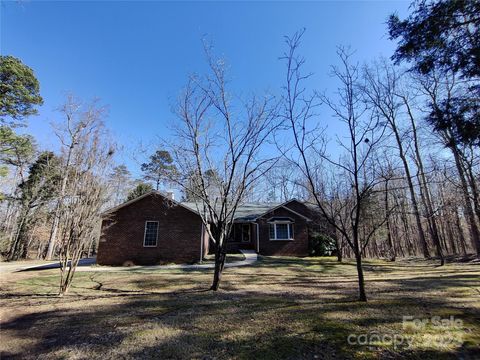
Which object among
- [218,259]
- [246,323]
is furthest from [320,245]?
[246,323]

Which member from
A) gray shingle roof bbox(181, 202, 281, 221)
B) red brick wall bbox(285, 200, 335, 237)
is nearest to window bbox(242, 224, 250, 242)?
gray shingle roof bbox(181, 202, 281, 221)

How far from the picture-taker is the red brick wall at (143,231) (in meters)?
16.9

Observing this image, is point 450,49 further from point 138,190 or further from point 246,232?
point 138,190

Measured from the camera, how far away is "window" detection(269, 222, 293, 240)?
815 inches

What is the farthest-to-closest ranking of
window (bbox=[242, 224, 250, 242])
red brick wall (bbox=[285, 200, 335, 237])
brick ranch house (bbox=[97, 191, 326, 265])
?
window (bbox=[242, 224, 250, 242]), red brick wall (bbox=[285, 200, 335, 237]), brick ranch house (bbox=[97, 191, 326, 265])

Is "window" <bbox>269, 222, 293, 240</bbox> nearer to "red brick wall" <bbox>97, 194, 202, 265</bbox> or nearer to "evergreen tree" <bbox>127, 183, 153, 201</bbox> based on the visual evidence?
"red brick wall" <bbox>97, 194, 202, 265</bbox>

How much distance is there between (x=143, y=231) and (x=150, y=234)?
51cm

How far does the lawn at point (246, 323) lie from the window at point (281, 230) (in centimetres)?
1104

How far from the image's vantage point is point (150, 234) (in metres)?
17.4

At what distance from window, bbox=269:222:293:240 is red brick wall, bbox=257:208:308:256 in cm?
26

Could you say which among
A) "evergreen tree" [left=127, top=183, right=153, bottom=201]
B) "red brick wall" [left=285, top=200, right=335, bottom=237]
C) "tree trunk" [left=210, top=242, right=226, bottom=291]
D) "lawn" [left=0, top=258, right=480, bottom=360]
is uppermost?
"evergreen tree" [left=127, top=183, right=153, bottom=201]

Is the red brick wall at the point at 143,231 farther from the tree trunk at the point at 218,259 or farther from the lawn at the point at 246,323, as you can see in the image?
the tree trunk at the point at 218,259

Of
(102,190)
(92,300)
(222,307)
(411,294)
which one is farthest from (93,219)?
(411,294)

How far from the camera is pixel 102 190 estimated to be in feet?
28.8
